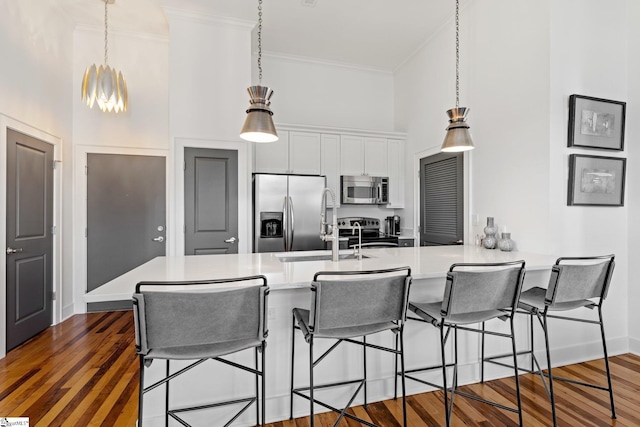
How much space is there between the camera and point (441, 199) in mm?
4051

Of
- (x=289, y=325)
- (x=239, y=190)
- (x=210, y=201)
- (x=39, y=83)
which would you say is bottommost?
(x=289, y=325)

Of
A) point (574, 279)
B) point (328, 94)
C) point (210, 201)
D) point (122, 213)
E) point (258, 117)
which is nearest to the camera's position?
point (574, 279)

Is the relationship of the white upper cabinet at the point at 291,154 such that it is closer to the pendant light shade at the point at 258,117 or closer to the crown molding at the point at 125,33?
the crown molding at the point at 125,33

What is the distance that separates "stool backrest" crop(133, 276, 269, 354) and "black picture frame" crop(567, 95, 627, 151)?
2.90 m

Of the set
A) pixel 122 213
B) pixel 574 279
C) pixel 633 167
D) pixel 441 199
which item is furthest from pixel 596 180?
pixel 122 213

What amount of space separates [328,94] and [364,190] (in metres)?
1.60

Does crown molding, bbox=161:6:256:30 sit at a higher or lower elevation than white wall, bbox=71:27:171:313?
higher

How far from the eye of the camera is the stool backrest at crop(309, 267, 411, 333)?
5.12 ft

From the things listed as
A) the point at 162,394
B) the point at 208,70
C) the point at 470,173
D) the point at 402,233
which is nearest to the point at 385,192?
the point at 402,233

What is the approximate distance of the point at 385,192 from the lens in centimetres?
482

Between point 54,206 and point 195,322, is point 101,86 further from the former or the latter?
point 195,322

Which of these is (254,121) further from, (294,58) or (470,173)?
(294,58)

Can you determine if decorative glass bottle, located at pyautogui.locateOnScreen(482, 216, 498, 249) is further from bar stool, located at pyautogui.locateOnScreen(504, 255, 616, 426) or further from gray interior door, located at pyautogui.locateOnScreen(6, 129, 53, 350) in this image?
gray interior door, located at pyautogui.locateOnScreen(6, 129, 53, 350)

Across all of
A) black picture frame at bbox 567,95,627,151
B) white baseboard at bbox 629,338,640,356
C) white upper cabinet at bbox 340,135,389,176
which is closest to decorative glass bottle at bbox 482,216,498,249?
black picture frame at bbox 567,95,627,151
